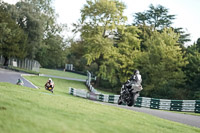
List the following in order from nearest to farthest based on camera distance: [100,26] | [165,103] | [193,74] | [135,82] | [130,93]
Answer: [135,82] → [130,93] → [165,103] → [193,74] → [100,26]

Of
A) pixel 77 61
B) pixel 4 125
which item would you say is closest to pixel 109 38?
pixel 77 61

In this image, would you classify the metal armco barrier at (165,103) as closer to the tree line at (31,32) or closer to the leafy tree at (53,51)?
the tree line at (31,32)

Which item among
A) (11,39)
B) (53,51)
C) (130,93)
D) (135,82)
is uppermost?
(11,39)

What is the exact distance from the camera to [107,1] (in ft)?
190

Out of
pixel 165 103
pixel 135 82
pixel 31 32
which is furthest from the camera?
pixel 31 32

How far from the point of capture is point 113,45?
61.2 m

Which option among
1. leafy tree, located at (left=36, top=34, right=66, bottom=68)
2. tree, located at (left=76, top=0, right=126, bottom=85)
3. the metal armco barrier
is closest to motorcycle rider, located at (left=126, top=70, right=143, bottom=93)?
the metal armco barrier

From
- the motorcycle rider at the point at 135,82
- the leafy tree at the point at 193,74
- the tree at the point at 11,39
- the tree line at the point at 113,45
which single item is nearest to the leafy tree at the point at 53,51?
the tree line at the point at 113,45

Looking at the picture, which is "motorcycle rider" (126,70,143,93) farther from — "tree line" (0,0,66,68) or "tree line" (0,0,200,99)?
"tree line" (0,0,66,68)

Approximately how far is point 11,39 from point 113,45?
18.9 metres

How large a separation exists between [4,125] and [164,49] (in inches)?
1803

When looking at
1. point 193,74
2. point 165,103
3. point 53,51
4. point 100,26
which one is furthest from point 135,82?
point 53,51

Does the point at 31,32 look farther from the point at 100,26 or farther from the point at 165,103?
the point at 165,103

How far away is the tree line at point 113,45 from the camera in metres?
50.1
